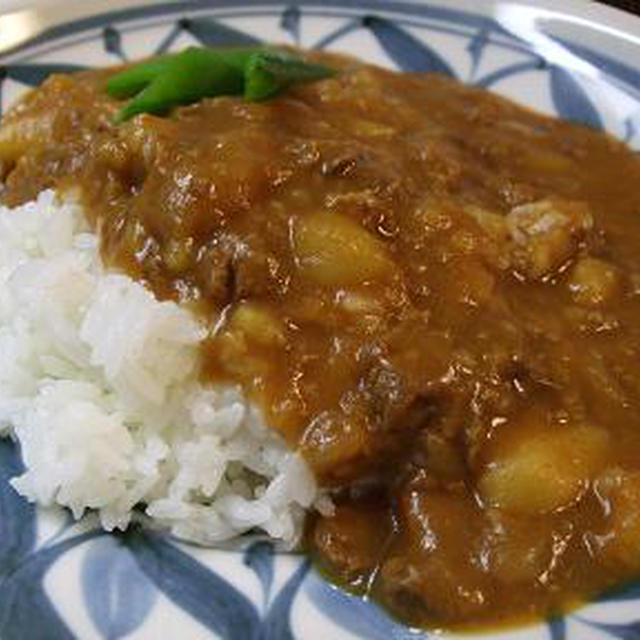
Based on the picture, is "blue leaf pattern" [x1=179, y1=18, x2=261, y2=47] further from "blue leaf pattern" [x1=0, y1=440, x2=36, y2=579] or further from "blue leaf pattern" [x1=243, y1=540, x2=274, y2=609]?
"blue leaf pattern" [x1=243, y1=540, x2=274, y2=609]

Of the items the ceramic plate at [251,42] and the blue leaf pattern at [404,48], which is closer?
the ceramic plate at [251,42]

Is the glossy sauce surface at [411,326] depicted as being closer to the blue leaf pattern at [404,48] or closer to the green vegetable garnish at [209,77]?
the green vegetable garnish at [209,77]

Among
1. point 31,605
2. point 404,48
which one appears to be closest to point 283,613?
point 31,605

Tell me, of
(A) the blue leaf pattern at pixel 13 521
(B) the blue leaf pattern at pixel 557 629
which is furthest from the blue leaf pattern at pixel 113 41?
(B) the blue leaf pattern at pixel 557 629

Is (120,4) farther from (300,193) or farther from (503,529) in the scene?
(503,529)

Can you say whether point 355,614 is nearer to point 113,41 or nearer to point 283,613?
point 283,613

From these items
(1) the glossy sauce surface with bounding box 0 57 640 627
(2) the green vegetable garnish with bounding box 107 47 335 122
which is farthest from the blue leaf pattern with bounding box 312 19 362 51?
(1) the glossy sauce surface with bounding box 0 57 640 627
